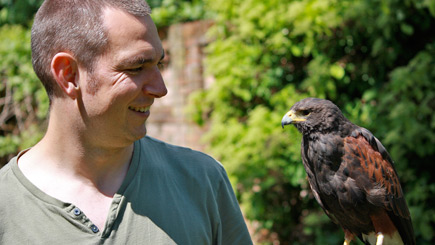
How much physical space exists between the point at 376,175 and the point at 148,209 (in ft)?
3.37

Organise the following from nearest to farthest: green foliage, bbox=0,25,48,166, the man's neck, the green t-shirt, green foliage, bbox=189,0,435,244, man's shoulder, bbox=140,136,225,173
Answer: the green t-shirt
the man's neck
man's shoulder, bbox=140,136,225,173
green foliage, bbox=189,0,435,244
green foliage, bbox=0,25,48,166

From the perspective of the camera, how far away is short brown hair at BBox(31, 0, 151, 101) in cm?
157

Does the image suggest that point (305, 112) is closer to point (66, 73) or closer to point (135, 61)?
point (135, 61)

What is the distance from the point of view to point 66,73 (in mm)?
1615

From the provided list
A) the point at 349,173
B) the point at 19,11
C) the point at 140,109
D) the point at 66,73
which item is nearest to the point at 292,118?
the point at 349,173

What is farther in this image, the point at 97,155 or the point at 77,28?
the point at 97,155

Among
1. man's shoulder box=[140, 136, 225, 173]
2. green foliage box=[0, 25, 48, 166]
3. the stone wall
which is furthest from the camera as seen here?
green foliage box=[0, 25, 48, 166]

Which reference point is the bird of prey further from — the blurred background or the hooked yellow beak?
the blurred background

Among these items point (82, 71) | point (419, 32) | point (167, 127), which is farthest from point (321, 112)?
point (167, 127)

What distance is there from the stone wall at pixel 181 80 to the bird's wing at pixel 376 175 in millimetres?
3330

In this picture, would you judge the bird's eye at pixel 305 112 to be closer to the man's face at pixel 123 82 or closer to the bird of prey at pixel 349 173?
the bird of prey at pixel 349 173

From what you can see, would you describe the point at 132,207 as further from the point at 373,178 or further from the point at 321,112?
the point at 373,178

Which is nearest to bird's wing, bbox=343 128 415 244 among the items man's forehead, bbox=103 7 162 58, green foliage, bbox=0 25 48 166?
man's forehead, bbox=103 7 162 58

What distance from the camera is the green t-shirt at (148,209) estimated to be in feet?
4.97
